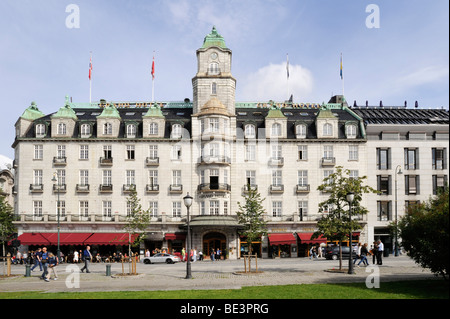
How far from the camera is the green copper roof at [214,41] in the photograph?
5825 cm

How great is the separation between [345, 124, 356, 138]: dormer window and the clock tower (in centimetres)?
1428

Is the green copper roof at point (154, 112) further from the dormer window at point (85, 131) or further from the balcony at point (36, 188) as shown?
the balcony at point (36, 188)

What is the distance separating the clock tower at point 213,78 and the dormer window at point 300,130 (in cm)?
812

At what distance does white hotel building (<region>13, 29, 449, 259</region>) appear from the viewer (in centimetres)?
5484

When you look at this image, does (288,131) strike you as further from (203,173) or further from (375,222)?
(375,222)

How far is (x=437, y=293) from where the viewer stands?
66.4 ft

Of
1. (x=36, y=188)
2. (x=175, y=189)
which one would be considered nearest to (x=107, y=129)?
(x=36, y=188)

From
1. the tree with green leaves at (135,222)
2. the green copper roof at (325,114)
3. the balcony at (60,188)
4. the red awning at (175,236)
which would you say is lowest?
the red awning at (175,236)

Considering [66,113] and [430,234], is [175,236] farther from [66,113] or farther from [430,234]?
[430,234]

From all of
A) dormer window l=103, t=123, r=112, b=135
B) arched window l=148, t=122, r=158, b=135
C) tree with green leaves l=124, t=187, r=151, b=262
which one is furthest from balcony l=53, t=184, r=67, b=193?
tree with green leaves l=124, t=187, r=151, b=262

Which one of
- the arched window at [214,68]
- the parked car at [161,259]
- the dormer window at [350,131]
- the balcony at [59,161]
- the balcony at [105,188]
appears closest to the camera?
the parked car at [161,259]

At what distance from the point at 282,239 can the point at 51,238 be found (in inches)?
1050

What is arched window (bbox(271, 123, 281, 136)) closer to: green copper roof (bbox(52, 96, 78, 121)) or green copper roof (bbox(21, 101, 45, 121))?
green copper roof (bbox(52, 96, 78, 121))

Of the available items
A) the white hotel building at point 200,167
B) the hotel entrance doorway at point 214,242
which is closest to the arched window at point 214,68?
the white hotel building at point 200,167
